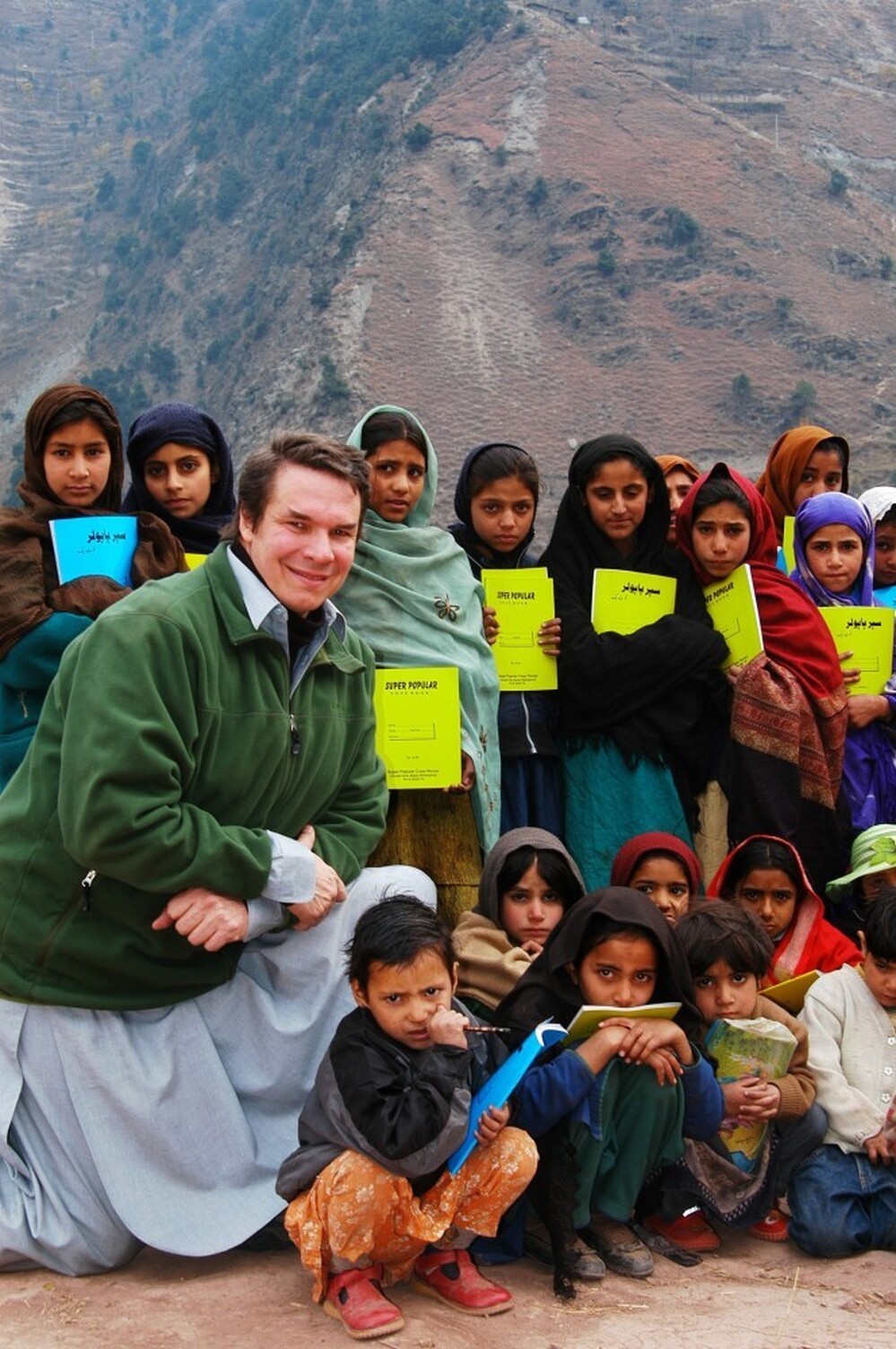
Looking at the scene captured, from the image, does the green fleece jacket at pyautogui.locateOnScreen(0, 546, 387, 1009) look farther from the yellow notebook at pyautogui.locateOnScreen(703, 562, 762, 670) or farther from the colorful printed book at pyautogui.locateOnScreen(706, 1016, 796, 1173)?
the yellow notebook at pyautogui.locateOnScreen(703, 562, 762, 670)

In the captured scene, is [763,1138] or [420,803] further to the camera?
[420,803]

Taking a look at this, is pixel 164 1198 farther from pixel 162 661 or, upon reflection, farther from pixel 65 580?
pixel 65 580

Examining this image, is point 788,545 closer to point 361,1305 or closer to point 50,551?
point 50,551

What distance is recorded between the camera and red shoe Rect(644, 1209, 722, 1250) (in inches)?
138

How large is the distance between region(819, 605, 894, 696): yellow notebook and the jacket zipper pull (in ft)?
9.13

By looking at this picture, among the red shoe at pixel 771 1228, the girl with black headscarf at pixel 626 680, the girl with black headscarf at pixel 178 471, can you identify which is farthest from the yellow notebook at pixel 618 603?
the red shoe at pixel 771 1228

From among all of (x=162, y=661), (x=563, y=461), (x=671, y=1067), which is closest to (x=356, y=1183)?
(x=671, y=1067)

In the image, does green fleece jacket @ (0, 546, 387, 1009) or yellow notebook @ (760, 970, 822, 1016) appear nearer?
green fleece jacket @ (0, 546, 387, 1009)

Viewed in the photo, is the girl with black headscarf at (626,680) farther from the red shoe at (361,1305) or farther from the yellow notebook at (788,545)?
the red shoe at (361,1305)

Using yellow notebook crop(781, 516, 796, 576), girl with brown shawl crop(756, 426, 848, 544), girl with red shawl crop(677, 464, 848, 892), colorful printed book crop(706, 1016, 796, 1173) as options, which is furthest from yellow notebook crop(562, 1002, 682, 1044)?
girl with brown shawl crop(756, 426, 848, 544)

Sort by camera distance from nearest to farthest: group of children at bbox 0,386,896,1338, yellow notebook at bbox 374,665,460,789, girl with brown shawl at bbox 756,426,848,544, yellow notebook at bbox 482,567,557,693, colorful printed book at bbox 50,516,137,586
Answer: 1. group of children at bbox 0,386,896,1338
2. colorful printed book at bbox 50,516,137,586
3. yellow notebook at bbox 374,665,460,789
4. yellow notebook at bbox 482,567,557,693
5. girl with brown shawl at bbox 756,426,848,544

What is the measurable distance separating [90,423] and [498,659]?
151 centimetres

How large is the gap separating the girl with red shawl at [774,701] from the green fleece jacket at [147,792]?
1705 millimetres

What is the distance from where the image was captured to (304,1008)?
135 inches
